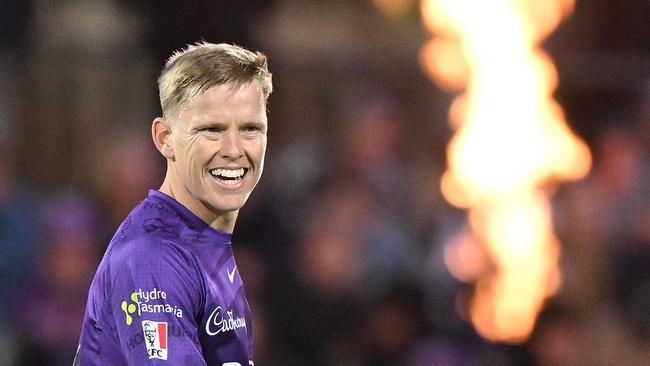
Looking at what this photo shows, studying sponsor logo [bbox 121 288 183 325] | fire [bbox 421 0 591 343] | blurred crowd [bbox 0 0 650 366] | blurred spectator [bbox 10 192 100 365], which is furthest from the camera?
fire [bbox 421 0 591 343]

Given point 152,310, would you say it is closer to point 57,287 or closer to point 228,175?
point 228,175

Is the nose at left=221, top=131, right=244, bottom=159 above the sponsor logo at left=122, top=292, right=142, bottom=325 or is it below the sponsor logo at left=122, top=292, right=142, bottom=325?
above

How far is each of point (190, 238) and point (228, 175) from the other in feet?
0.77

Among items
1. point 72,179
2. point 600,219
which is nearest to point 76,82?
point 72,179

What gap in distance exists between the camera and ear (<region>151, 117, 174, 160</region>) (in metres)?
3.54

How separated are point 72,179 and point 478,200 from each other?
3745mm

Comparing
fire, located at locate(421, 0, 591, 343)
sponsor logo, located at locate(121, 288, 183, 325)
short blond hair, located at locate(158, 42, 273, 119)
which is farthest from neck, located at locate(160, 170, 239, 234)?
fire, located at locate(421, 0, 591, 343)

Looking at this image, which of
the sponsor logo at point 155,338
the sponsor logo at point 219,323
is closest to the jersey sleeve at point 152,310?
the sponsor logo at point 155,338

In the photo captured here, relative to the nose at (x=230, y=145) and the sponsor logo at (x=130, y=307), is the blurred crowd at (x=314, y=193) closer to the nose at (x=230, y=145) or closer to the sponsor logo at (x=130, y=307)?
the nose at (x=230, y=145)

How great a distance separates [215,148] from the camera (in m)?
3.46

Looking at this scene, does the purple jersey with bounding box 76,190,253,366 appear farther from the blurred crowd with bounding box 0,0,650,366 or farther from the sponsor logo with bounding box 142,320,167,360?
the blurred crowd with bounding box 0,0,650,366

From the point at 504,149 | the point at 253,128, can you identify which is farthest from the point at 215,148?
the point at 504,149

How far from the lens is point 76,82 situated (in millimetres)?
9078

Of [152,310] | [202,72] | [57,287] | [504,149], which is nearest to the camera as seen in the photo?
[152,310]
